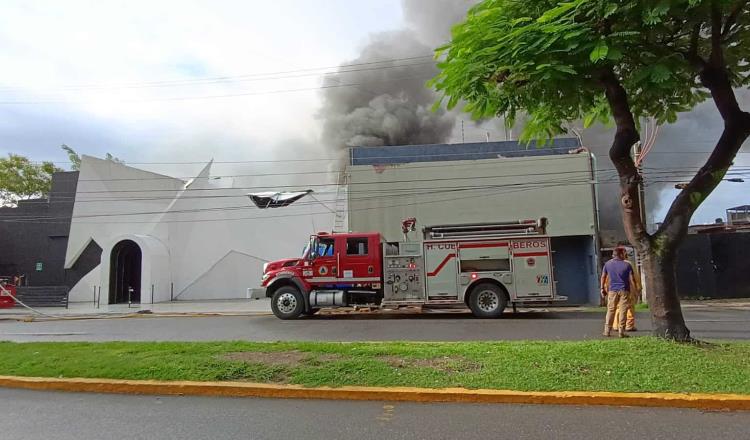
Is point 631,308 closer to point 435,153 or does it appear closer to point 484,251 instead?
point 484,251

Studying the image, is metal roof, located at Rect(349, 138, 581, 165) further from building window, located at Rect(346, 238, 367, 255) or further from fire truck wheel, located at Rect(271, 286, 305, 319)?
fire truck wheel, located at Rect(271, 286, 305, 319)

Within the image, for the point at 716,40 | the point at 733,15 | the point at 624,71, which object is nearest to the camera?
the point at 733,15

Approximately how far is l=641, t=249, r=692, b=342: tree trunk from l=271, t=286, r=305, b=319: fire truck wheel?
31.7 feet

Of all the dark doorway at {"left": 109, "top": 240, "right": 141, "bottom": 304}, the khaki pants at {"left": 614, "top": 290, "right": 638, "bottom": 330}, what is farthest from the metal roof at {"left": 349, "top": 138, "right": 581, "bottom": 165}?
the khaki pants at {"left": 614, "top": 290, "right": 638, "bottom": 330}

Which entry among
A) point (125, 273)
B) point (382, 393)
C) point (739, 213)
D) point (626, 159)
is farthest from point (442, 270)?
point (739, 213)

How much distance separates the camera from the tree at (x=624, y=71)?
5207 mm

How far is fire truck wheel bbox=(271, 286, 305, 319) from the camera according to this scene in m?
14.3

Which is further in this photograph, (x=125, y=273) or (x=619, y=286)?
(x=125, y=273)

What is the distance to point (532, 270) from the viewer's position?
1359 centimetres

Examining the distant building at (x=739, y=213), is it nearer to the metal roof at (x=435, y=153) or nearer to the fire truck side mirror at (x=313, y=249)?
the metal roof at (x=435, y=153)

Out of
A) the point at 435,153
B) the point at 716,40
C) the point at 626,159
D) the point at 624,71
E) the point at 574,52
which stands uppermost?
the point at 435,153

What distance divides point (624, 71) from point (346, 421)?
16.8ft

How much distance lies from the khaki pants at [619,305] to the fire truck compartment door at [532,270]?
4504 millimetres

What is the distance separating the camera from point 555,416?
4.54m
